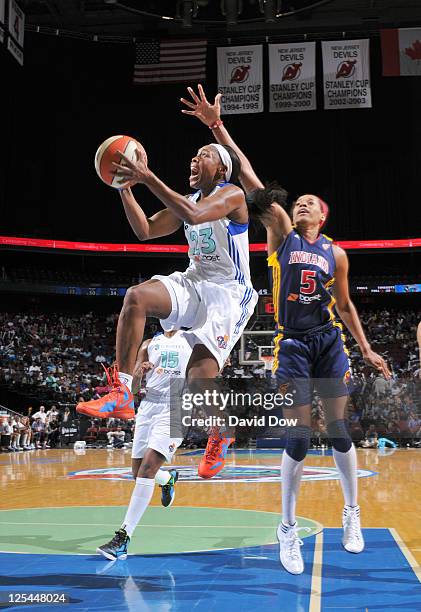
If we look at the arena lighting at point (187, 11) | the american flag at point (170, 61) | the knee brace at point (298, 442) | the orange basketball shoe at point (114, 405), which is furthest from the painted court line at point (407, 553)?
the american flag at point (170, 61)

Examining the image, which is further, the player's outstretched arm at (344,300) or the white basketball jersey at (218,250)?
the white basketball jersey at (218,250)

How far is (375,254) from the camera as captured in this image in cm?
3219

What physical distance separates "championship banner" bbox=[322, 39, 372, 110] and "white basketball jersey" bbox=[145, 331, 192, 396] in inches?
772

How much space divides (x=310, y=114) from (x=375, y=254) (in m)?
6.91

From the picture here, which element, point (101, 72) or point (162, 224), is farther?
point (101, 72)

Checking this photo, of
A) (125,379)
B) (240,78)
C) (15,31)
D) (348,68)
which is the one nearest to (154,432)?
(125,379)

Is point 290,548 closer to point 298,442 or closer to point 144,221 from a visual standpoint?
point 298,442

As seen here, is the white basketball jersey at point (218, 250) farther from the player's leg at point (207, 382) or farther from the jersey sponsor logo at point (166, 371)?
the jersey sponsor logo at point (166, 371)

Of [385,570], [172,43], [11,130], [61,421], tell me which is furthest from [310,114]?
[385,570]

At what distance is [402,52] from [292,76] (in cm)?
361

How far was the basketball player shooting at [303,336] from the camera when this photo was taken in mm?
4676

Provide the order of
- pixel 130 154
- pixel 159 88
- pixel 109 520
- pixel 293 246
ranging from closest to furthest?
pixel 130 154, pixel 293 246, pixel 109 520, pixel 159 88

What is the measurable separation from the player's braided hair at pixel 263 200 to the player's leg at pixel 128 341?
2.63ft

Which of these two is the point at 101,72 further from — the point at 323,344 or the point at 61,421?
the point at 323,344
